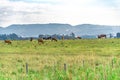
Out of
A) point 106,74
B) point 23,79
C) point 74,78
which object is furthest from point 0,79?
point 106,74

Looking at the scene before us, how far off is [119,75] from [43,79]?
4.05m

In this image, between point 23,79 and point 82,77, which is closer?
point 82,77

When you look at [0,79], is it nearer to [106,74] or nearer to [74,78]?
[74,78]

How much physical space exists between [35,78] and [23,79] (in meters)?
0.69

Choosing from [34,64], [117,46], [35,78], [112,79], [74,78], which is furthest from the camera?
[117,46]

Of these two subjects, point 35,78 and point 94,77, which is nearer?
point 94,77

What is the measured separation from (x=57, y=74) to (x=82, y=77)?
204 cm

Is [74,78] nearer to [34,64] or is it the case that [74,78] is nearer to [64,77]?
[64,77]

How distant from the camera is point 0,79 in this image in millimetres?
19094

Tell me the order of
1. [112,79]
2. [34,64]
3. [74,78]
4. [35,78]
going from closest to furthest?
[112,79] < [74,78] < [35,78] < [34,64]

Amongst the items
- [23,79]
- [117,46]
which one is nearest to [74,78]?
[23,79]

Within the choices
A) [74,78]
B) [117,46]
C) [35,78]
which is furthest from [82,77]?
[117,46]

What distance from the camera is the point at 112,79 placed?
17.0 m

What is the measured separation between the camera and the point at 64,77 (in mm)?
18672
